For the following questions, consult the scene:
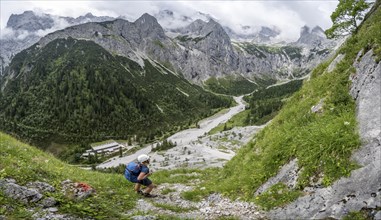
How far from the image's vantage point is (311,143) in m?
14.8

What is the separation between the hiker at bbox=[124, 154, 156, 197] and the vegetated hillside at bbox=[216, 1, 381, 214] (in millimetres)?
4426

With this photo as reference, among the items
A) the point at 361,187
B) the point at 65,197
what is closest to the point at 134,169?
the point at 65,197

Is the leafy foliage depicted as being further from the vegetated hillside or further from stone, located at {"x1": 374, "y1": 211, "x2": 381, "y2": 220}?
stone, located at {"x1": 374, "y1": 211, "x2": 381, "y2": 220}

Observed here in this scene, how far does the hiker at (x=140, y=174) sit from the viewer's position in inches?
704

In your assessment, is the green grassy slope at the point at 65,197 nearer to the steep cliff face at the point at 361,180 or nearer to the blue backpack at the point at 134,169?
the blue backpack at the point at 134,169

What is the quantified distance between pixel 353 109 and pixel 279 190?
5816 millimetres

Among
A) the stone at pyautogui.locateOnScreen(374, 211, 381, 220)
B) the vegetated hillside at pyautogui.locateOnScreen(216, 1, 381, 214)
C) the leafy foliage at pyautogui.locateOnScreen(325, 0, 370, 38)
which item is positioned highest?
the leafy foliage at pyautogui.locateOnScreen(325, 0, 370, 38)

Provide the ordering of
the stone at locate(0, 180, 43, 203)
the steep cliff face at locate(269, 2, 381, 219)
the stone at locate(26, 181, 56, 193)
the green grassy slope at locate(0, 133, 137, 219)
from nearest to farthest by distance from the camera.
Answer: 1. the steep cliff face at locate(269, 2, 381, 219)
2. the green grassy slope at locate(0, 133, 137, 219)
3. the stone at locate(0, 180, 43, 203)
4. the stone at locate(26, 181, 56, 193)

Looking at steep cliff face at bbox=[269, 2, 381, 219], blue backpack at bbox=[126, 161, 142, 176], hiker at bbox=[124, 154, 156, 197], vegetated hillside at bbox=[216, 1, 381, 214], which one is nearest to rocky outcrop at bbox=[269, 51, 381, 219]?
steep cliff face at bbox=[269, 2, 381, 219]

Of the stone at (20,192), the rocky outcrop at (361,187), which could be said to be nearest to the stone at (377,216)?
the rocky outcrop at (361,187)

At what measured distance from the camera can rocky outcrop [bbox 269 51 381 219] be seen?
11359mm

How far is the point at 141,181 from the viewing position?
18.0 metres

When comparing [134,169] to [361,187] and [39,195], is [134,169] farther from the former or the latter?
[361,187]

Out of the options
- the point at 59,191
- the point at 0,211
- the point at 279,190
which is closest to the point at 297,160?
the point at 279,190
